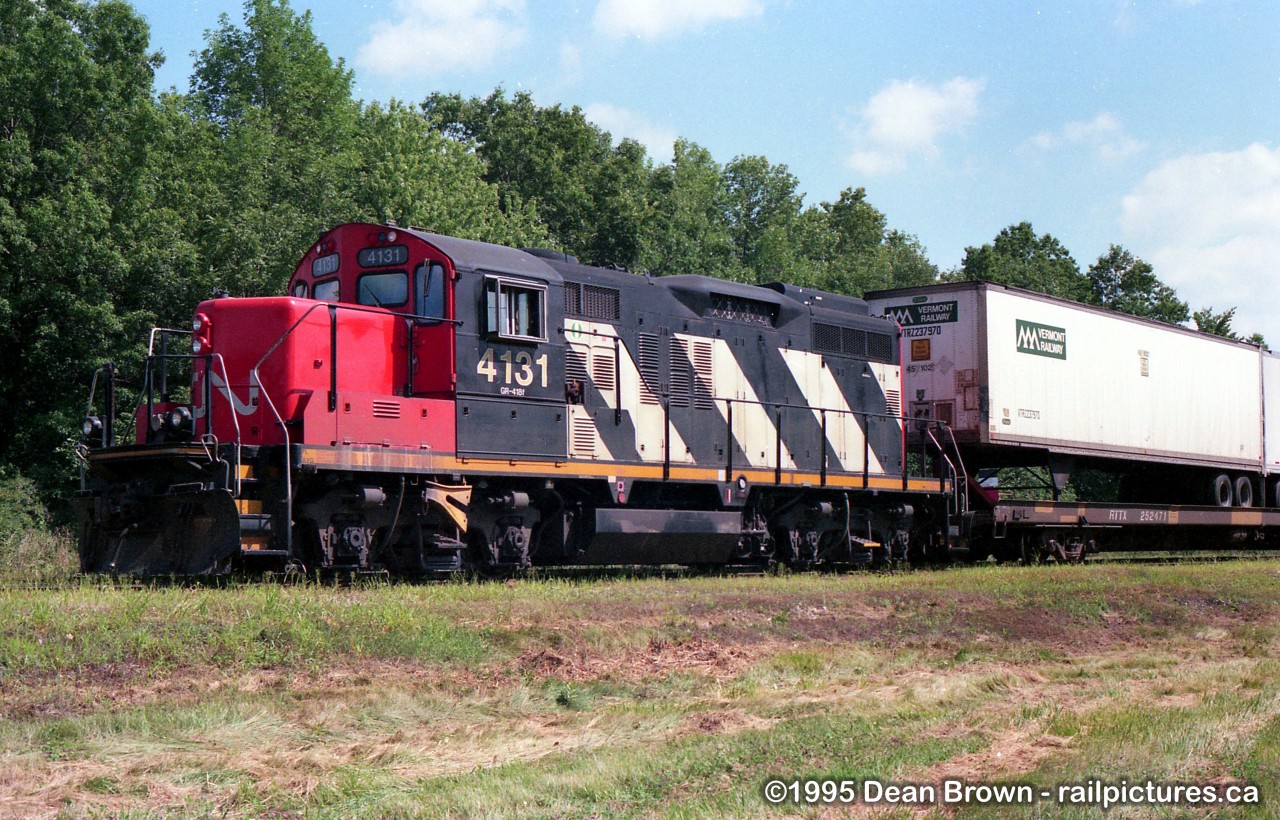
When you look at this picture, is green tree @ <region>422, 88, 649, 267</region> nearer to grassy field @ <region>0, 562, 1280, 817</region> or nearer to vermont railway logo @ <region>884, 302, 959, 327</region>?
vermont railway logo @ <region>884, 302, 959, 327</region>

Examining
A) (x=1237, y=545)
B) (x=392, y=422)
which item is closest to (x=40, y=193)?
(x=392, y=422)

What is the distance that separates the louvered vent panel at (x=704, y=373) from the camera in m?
18.1

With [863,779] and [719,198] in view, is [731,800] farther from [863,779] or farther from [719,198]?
[719,198]

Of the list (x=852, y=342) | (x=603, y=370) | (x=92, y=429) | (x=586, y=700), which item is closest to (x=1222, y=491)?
(x=852, y=342)

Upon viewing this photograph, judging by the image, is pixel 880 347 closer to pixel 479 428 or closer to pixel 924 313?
pixel 924 313

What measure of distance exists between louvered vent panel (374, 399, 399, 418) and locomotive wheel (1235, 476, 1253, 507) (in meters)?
22.2

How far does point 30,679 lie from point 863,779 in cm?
574

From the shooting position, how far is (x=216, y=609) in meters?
10.3

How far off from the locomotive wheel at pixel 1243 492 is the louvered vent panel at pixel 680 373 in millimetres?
17176

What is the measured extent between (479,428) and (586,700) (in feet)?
19.3

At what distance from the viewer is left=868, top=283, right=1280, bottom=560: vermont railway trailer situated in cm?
2241

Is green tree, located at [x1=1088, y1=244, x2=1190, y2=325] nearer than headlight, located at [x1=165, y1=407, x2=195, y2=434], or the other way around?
headlight, located at [x1=165, y1=407, x2=195, y2=434]

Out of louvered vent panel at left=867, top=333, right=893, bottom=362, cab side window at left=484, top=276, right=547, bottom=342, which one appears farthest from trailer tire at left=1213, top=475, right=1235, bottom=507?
cab side window at left=484, top=276, right=547, bottom=342

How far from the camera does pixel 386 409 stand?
1410 centimetres
